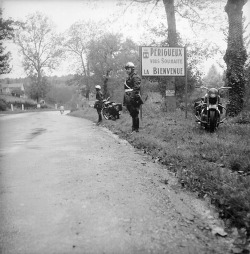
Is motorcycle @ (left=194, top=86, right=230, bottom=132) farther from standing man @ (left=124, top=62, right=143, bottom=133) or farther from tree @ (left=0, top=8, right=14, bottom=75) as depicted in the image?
tree @ (left=0, top=8, right=14, bottom=75)

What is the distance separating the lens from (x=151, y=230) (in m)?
2.59

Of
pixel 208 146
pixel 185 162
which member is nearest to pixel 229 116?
pixel 208 146

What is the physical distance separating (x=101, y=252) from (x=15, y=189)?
6.49ft

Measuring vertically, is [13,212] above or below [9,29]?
below

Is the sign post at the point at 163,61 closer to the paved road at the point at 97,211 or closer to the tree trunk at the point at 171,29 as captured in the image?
the tree trunk at the point at 171,29

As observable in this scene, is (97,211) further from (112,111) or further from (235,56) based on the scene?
(112,111)

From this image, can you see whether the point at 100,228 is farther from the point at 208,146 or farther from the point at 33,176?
the point at 208,146

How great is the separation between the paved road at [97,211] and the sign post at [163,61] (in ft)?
23.3

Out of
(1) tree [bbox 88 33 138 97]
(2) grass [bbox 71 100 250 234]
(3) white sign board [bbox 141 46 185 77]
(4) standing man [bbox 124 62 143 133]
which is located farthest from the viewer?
(1) tree [bbox 88 33 138 97]

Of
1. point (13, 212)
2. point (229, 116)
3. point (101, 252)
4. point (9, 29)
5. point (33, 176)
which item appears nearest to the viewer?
point (101, 252)

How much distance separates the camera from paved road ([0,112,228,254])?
237 cm

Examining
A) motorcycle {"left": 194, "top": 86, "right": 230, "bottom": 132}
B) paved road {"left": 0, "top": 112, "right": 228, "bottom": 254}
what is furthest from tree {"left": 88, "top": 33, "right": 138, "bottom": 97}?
paved road {"left": 0, "top": 112, "right": 228, "bottom": 254}

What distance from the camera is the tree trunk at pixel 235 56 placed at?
35.0 feet

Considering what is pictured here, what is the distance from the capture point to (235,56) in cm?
1088
